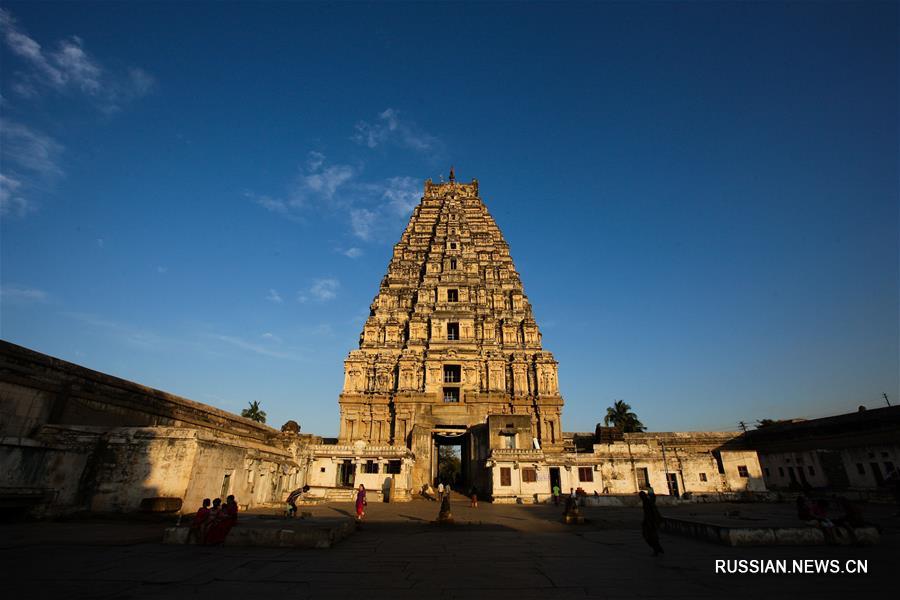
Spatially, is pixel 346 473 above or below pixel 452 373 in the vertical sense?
below

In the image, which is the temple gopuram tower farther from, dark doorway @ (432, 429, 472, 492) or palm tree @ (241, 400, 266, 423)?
palm tree @ (241, 400, 266, 423)

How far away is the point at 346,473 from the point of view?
28.8 meters

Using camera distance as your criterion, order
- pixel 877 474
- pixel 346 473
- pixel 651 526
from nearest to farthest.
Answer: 1. pixel 651 526
2. pixel 877 474
3. pixel 346 473

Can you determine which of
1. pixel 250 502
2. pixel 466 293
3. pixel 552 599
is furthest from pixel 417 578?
pixel 466 293

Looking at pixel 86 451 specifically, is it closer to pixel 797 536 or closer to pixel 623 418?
pixel 797 536

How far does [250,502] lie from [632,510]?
17.6 metres

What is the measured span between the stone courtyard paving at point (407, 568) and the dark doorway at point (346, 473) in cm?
1785

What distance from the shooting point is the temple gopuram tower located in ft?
119

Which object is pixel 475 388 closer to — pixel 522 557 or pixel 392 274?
pixel 392 274

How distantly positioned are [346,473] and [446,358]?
13774mm

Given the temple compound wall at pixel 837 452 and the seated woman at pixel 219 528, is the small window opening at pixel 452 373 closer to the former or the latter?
the temple compound wall at pixel 837 452

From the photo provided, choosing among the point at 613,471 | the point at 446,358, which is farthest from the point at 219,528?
the point at 446,358

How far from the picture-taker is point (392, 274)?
46531 mm

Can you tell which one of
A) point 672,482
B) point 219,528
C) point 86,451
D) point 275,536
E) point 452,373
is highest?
point 452,373
